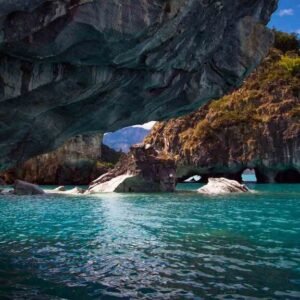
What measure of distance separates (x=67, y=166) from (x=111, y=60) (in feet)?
317

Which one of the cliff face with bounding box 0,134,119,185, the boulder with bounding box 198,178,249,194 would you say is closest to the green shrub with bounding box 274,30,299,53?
the cliff face with bounding box 0,134,119,185

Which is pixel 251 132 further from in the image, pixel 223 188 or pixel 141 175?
pixel 141 175

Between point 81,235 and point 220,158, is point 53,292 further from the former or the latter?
point 220,158

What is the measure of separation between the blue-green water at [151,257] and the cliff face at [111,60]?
5.23 m

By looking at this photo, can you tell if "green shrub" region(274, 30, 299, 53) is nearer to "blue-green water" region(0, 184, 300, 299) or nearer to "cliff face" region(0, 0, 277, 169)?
"blue-green water" region(0, 184, 300, 299)

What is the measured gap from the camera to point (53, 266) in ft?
54.3

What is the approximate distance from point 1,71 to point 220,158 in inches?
3694

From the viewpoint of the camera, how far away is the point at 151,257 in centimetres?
1822

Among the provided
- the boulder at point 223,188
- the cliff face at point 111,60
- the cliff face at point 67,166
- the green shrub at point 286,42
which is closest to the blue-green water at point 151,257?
the cliff face at point 111,60

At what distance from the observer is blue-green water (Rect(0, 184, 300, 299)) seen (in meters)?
13.2

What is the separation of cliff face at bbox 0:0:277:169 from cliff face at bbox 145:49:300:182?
84.4 metres

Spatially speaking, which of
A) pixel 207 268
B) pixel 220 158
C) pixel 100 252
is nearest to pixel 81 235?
pixel 100 252

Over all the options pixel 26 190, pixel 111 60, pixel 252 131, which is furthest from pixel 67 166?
pixel 111 60

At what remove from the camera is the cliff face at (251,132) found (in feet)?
327
